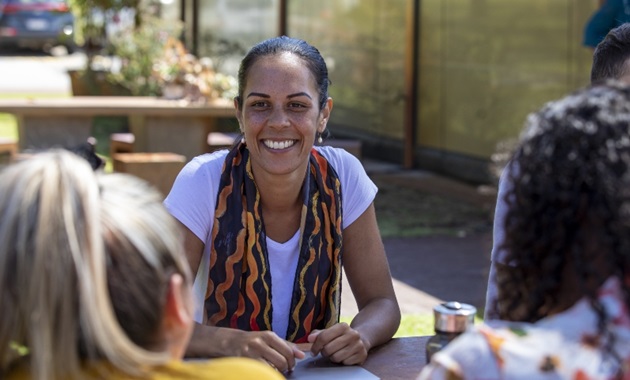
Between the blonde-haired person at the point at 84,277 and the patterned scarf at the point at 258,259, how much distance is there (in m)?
1.44

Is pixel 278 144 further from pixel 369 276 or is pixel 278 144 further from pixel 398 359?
pixel 398 359

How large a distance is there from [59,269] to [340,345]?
129 centimetres

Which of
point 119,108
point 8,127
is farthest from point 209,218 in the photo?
A: point 8,127

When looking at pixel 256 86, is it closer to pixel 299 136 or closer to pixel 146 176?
pixel 299 136

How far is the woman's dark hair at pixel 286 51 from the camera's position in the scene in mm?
3229

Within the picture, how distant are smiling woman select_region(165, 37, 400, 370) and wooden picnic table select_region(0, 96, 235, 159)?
20.8 feet

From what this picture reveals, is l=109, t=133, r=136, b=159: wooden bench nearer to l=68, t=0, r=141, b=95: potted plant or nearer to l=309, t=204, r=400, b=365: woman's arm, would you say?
l=68, t=0, r=141, b=95: potted plant

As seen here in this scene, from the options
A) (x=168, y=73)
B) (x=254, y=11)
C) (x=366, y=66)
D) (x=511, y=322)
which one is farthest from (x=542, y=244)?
(x=254, y=11)

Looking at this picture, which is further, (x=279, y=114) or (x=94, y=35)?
(x=94, y=35)

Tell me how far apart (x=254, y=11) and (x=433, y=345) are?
12518mm

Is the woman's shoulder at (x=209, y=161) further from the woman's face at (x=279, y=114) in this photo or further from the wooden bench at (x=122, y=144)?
the wooden bench at (x=122, y=144)

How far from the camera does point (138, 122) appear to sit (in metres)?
9.82

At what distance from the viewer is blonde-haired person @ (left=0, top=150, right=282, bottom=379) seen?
4.79 ft

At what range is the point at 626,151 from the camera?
1584 millimetres
